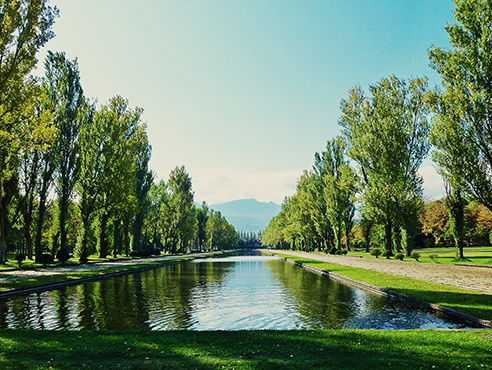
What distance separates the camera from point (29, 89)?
19.4 metres

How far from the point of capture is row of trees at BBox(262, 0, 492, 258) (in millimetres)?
24625

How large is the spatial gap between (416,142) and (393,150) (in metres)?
2.96

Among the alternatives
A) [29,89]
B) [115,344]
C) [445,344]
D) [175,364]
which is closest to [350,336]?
[445,344]

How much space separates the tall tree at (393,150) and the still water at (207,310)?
2107cm

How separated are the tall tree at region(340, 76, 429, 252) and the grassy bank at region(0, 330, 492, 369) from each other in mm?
30169

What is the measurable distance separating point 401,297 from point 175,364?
444 inches

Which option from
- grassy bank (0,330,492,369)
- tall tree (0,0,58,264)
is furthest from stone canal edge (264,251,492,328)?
tall tree (0,0,58,264)

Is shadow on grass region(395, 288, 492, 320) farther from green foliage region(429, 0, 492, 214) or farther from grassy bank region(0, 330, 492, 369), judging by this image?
green foliage region(429, 0, 492, 214)

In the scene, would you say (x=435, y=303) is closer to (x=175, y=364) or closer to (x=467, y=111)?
(x=175, y=364)

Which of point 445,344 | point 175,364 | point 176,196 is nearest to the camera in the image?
point 175,364

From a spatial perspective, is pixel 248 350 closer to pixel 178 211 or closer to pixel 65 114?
pixel 65 114

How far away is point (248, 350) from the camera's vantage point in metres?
6.88

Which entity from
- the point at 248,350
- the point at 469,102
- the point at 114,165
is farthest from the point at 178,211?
the point at 248,350

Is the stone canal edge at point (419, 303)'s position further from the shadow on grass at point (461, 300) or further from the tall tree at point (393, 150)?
the tall tree at point (393, 150)
